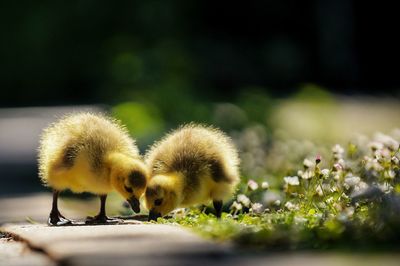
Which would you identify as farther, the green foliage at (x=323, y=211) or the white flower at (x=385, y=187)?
the white flower at (x=385, y=187)

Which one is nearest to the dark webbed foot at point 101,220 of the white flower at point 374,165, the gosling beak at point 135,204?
the gosling beak at point 135,204

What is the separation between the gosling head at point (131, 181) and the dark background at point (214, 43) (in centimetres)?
1708

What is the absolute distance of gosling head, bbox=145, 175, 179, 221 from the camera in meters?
7.32

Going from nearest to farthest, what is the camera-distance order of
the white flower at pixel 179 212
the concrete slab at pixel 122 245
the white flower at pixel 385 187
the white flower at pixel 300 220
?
the concrete slab at pixel 122 245, the white flower at pixel 300 220, the white flower at pixel 385 187, the white flower at pixel 179 212

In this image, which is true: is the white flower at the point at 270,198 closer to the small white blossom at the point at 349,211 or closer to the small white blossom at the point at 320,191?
the small white blossom at the point at 320,191

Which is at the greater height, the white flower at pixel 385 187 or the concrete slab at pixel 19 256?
the white flower at pixel 385 187

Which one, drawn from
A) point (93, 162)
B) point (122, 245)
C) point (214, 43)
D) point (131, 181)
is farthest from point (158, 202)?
point (214, 43)

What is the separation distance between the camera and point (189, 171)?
7691mm

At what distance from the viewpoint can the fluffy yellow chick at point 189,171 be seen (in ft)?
24.3

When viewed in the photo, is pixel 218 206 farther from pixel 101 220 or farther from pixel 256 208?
pixel 101 220

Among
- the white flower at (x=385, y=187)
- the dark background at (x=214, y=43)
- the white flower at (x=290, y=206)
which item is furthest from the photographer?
the dark background at (x=214, y=43)

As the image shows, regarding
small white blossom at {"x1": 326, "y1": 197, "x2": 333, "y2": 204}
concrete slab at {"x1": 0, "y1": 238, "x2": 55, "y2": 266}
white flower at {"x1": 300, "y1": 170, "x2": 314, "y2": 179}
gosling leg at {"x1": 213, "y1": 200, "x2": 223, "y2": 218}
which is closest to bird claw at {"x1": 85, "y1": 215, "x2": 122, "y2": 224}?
gosling leg at {"x1": 213, "y1": 200, "x2": 223, "y2": 218}

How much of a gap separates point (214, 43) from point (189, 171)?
22.3 metres

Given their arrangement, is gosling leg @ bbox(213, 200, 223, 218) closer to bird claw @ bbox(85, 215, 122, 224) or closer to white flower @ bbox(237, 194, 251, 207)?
white flower @ bbox(237, 194, 251, 207)
